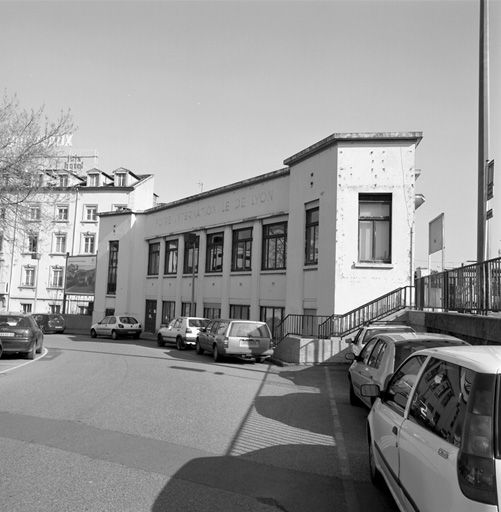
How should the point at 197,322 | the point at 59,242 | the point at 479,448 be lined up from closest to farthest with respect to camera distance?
the point at 479,448, the point at 197,322, the point at 59,242

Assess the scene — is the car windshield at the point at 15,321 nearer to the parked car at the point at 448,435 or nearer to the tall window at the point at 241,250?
the tall window at the point at 241,250

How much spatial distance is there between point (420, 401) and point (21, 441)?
5.09 m

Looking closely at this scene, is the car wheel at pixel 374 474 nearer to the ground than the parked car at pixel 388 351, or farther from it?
nearer to the ground

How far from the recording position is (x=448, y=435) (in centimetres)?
308

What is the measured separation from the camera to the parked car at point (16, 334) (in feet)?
55.3

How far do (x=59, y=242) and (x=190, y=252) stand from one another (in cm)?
2658

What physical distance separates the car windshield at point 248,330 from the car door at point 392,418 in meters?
12.6

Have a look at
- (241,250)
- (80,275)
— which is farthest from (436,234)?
(80,275)

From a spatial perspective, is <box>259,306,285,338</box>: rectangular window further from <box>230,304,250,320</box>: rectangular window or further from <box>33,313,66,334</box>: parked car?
<box>33,313,66,334</box>: parked car

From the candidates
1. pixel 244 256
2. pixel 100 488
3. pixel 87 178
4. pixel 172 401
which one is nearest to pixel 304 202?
pixel 244 256

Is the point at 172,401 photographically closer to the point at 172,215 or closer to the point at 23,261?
the point at 172,215

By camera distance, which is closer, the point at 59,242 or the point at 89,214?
the point at 89,214

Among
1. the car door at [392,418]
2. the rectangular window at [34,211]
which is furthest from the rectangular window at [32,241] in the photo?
the car door at [392,418]

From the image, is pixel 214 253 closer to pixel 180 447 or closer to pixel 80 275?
pixel 80 275
